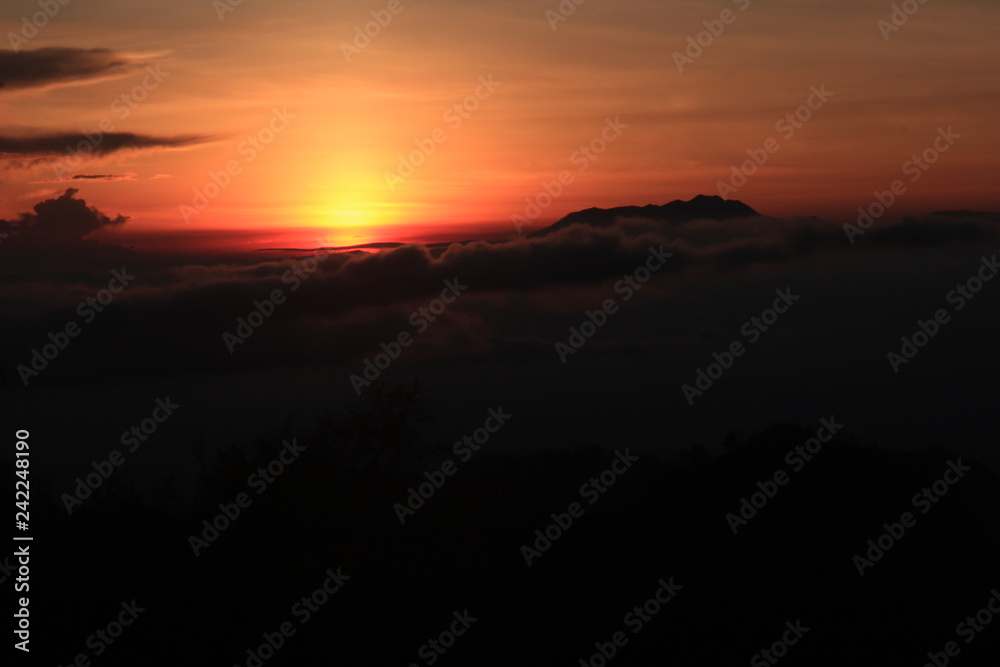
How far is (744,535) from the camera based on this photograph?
28.3 m

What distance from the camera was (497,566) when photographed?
25.0 metres

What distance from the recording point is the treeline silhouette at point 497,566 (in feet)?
68.2

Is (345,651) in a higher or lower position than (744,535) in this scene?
higher

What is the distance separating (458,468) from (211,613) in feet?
39.6

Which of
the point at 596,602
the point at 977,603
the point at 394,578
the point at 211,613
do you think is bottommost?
the point at 977,603

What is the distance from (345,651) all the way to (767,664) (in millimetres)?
10402

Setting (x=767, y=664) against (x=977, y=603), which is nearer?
(x=767, y=664)

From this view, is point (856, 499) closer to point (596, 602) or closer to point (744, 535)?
point (744, 535)

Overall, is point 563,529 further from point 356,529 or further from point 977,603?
point 977,603

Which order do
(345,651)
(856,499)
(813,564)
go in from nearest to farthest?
(345,651)
(813,564)
(856,499)

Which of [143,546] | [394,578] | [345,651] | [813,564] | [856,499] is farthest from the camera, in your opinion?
[856,499]

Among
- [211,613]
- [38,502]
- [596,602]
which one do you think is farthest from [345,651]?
[38,502]

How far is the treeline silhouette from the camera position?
20797 millimetres

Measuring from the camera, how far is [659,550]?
27969mm
